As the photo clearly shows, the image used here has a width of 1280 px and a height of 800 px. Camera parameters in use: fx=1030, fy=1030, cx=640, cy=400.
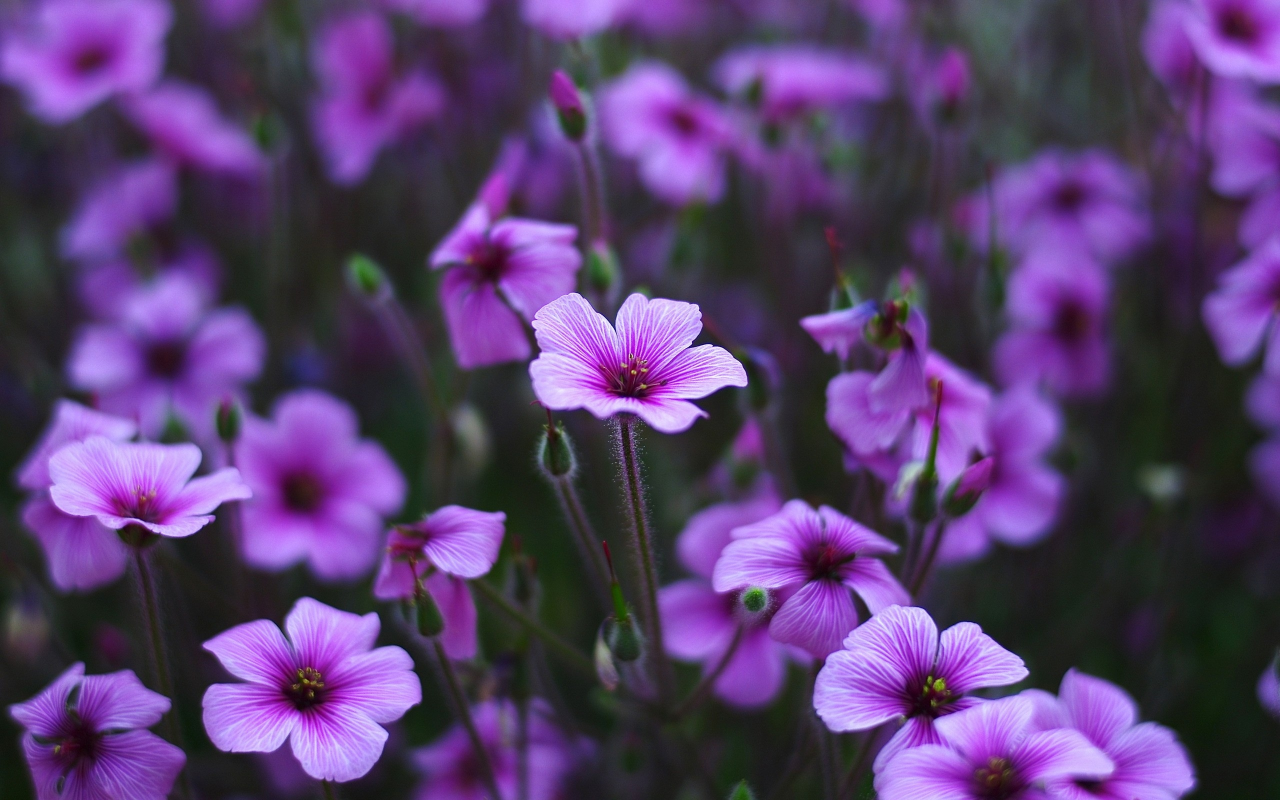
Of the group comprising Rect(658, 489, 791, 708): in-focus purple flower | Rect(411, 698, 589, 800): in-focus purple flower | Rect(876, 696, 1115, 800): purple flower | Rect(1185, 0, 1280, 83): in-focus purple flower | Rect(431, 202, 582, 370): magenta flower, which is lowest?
Rect(411, 698, 589, 800): in-focus purple flower

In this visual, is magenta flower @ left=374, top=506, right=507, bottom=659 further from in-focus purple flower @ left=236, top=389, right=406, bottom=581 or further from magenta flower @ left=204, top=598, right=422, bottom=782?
in-focus purple flower @ left=236, top=389, right=406, bottom=581

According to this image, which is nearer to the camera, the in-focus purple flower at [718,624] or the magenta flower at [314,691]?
the magenta flower at [314,691]

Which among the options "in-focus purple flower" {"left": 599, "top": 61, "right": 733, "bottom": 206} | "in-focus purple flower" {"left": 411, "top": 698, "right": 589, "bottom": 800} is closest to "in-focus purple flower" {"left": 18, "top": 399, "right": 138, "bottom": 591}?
"in-focus purple flower" {"left": 411, "top": 698, "right": 589, "bottom": 800}

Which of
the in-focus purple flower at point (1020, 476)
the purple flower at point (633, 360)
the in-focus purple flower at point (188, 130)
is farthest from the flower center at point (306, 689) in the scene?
the in-focus purple flower at point (188, 130)

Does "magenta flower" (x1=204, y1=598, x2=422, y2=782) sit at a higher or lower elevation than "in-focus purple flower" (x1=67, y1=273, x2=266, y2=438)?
higher

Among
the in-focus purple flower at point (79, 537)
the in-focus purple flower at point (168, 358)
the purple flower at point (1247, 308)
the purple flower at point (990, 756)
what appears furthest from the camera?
the in-focus purple flower at point (168, 358)

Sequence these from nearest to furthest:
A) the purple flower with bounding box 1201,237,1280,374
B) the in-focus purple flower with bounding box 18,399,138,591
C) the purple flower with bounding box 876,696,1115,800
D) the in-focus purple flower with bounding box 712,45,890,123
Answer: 1. the purple flower with bounding box 876,696,1115,800
2. the in-focus purple flower with bounding box 18,399,138,591
3. the purple flower with bounding box 1201,237,1280,374
4. the in-focus purple flower with bounding box 712,45,890,123

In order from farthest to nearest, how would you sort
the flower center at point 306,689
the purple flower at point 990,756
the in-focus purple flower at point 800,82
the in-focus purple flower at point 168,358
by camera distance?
the in-focus purple flower at point 800,82, the in-focus purple flower at point 168,358, the flower center at point 306,689, the purple flower at point 990,756

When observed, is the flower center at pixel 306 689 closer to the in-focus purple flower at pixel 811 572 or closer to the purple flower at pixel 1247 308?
the in-focus purple flower at pixel 811 572
